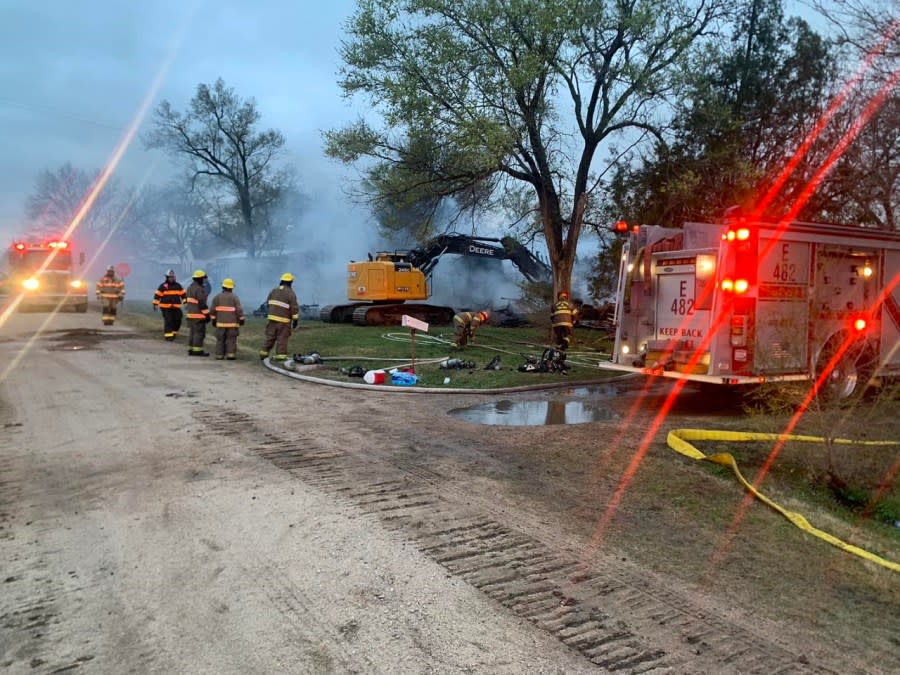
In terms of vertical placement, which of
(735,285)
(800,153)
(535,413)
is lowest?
(535,413)

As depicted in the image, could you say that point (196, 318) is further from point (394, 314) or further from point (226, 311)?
point (394, 314)

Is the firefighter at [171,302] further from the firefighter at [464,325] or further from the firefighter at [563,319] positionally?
the firefighter at [563,319]

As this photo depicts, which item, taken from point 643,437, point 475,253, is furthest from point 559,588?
point 475,253

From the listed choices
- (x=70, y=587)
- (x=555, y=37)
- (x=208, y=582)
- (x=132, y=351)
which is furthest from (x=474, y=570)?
(x=555, y=37)

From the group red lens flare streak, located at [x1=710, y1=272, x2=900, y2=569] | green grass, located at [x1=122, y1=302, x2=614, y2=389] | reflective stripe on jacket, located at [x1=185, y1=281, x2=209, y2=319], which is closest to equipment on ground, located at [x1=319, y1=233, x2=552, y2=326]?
green grass, located at [x1=122, y1=302, x2=614, y2=389]

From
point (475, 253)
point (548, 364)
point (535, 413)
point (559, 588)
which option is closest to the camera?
point (559, 588)

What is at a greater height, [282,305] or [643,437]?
[282,305]

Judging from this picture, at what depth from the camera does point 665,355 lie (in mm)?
9086

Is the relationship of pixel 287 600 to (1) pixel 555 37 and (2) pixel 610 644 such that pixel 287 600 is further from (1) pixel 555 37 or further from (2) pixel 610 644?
(1) pixel 555 37

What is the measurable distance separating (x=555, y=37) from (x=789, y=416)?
1081cm

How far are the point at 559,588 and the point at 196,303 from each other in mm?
11882

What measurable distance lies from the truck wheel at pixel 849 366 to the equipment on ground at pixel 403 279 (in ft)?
38.8

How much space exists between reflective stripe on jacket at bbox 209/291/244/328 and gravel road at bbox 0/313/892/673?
5.70 m

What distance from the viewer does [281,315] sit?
40.9 feet
